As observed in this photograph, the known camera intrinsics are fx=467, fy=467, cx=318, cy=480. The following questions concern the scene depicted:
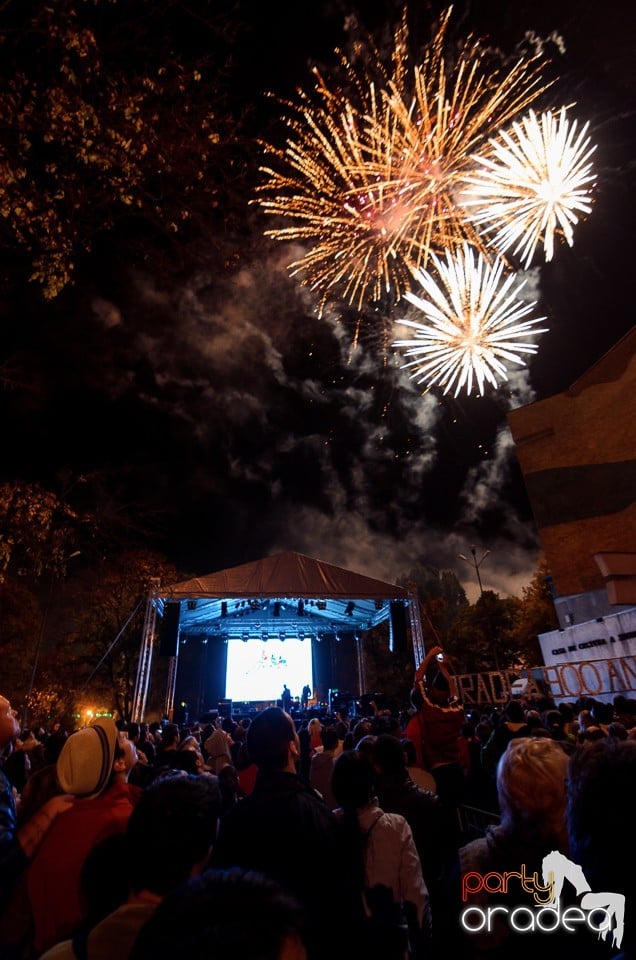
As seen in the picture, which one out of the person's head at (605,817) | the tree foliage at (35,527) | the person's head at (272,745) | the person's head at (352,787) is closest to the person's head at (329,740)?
the person's head at (352,787)

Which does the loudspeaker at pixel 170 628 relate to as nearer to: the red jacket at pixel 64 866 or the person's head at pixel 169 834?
the red jacket at pixel 64 866

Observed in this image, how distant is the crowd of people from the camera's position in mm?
895

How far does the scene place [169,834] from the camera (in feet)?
4.88

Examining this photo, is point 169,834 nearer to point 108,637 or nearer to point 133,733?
point 133,733

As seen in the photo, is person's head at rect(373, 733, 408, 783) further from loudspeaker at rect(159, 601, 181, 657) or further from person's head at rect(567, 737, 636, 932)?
loudspeaker at rect(159, 601, 181, 657)

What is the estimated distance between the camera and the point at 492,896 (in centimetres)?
171

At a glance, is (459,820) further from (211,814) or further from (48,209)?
(48,209)

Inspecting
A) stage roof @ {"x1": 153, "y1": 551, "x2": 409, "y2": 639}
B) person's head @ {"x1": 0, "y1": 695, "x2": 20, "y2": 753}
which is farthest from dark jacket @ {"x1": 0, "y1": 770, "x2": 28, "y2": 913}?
stage roof @ {"x1": 153, "y1": 551, "x2": 409, "y2": 639}

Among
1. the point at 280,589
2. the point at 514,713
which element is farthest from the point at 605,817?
the point at 280,589

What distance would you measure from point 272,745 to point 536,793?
1.15m

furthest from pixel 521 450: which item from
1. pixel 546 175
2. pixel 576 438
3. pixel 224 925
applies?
pixel 224 925

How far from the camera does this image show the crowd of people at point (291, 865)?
0.89 metres

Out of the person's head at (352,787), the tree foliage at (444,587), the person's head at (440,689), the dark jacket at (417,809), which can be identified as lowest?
the dark jacket at (417,809)

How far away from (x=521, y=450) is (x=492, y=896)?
28.4ft
